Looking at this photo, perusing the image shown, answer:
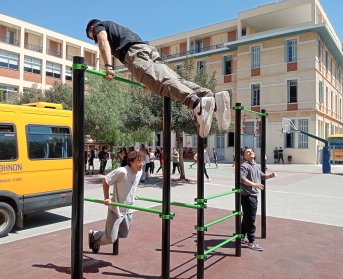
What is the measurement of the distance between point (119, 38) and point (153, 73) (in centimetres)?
57

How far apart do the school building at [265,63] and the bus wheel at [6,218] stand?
25.1 m

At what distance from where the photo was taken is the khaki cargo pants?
3.64 meters

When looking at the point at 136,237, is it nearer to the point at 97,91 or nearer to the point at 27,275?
the point at 27,275

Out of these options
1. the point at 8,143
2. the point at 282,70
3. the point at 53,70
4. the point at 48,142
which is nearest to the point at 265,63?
the point at 282,70

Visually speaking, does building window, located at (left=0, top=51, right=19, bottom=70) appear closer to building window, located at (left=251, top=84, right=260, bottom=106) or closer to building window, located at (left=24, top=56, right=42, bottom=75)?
building window, located at (left=24, top=56, right=42, bottom=75)

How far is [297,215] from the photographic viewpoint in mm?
8453

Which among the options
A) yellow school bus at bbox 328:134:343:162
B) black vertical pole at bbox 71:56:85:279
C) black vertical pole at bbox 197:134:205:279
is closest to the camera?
A: black vertical pole at bbox 71:56:85:279

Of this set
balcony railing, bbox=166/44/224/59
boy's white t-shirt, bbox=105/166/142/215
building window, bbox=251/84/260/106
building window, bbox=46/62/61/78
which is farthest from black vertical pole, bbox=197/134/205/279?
building window, bbox=46/62/61/78

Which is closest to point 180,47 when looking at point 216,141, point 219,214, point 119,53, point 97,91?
point 216,141

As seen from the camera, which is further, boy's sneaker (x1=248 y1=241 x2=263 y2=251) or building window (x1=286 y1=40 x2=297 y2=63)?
building window (x1=286 y1=40 x2=297 y2=63)

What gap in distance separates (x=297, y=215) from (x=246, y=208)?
338cm

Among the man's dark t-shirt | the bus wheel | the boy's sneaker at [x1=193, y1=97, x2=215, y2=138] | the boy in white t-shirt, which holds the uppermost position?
the man's dark t-shirt

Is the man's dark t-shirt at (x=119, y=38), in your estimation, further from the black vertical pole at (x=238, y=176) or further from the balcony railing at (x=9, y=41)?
the balcony railing at (x=9, y=41)

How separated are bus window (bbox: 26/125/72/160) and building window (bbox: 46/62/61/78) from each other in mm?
36612
